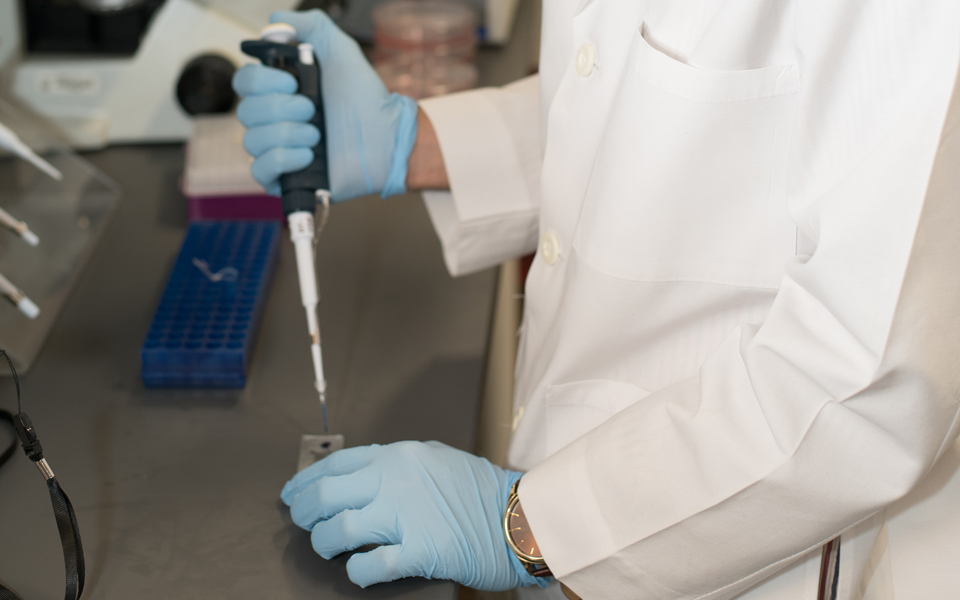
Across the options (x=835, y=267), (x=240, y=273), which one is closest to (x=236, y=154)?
(x=240, y=273)

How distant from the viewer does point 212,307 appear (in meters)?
1.05

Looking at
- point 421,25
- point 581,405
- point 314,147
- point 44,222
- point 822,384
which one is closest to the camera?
point 822,384

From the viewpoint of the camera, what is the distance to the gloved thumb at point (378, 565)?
0.71m

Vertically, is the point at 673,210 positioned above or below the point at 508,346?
above

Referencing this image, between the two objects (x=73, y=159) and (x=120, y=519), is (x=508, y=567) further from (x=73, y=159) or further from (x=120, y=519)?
(x=73, y=159)

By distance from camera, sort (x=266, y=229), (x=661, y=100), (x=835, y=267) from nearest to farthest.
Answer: (x=835, y=267), (x=661, y=100), (x=266, y=229)

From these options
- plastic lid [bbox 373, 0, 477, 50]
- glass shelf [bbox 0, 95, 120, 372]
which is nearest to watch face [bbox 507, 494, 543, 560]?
glass shelf [bbox 0, 95, 120, 372]

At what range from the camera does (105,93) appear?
57.3 inches

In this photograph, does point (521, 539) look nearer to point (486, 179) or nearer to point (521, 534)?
point (521, 534)

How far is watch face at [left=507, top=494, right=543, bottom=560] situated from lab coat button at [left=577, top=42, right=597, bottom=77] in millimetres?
476

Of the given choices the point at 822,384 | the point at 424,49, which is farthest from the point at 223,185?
the point at 822,384

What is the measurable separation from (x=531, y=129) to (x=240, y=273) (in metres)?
0.49

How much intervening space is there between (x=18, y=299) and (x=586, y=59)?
84 centimetres

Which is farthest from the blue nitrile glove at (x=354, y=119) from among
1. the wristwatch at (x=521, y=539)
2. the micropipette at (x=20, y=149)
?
the wristwatch at (x=521, y=539)
